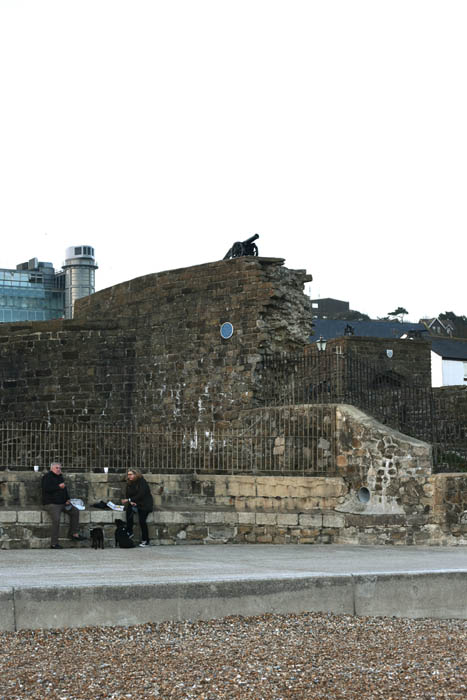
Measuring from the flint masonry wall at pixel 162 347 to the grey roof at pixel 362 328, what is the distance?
39667 mm

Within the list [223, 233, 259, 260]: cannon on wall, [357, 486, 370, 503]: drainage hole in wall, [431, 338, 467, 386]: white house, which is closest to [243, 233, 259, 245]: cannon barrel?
[223, 233, 259, 260]: cannon on wall

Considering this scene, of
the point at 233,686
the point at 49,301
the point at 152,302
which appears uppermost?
the point at 49,301

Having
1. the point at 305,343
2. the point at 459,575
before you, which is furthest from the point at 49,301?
the point at 459,575

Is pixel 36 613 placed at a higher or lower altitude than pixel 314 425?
lower

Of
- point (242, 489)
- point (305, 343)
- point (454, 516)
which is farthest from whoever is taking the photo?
point (305, 343)

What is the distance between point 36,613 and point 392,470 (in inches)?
340

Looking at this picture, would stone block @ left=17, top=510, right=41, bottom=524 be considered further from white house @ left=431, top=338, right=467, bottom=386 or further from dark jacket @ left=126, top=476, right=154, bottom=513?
white house @ left=431, top=338, right=467, bottom=386

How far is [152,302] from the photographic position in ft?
70.1

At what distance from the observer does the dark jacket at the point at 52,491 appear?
13922 millimetres

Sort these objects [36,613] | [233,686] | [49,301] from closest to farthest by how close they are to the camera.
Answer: [233,686] < [36,613] < [49,301]

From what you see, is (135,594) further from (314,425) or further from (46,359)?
(46,359)

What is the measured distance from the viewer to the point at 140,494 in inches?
572

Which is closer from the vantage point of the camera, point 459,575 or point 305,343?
point 459,575

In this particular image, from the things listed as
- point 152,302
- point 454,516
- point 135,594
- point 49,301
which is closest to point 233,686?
point 135,594
